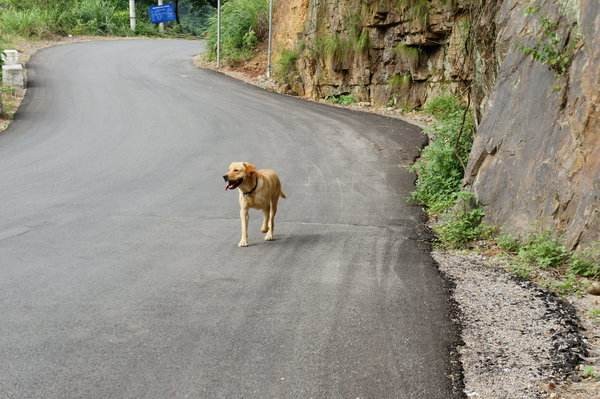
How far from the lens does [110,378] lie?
496 cm

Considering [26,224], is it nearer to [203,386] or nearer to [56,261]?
[56,261]

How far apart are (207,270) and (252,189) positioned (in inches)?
57.3

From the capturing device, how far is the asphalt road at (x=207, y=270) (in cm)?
510

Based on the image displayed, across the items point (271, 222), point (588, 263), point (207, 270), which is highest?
point (588, 263)

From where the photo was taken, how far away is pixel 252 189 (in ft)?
28.6

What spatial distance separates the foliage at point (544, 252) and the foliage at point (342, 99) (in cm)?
1486

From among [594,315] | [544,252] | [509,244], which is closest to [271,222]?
[509,244]

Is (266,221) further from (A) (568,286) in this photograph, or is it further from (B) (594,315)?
(B) (594,315)

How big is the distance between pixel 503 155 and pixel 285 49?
54.7 ft

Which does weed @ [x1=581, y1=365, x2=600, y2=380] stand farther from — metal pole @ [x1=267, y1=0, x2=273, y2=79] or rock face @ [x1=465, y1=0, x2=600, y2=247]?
metal pole @ [x1=267, y1=0, x2=273, y2=79]

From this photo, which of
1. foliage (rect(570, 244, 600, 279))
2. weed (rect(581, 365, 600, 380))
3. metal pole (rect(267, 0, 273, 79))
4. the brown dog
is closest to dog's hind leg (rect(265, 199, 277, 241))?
the brown dog

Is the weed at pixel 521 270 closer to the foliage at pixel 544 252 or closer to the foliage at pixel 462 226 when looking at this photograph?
the foliage at pixel 544 252

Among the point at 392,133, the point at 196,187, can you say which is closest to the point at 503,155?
the point at 196,187

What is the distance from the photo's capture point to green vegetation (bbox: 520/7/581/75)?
8.44m
